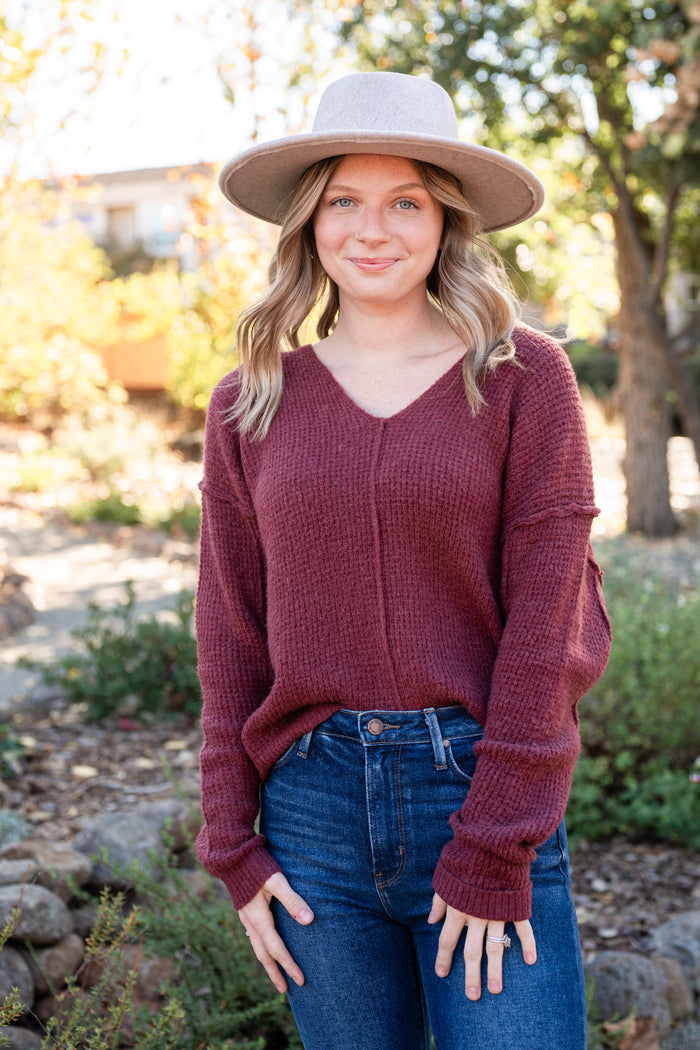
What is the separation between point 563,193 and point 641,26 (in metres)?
2.55

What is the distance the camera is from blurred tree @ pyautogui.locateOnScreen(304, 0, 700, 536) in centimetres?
629

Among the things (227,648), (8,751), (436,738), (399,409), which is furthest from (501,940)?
(8,751)

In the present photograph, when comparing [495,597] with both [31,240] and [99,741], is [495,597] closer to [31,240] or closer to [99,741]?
[99,741]

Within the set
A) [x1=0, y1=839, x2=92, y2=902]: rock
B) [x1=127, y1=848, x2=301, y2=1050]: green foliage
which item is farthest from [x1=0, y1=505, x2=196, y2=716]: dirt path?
[x1=127, y1=848, x2=301, y2=1050]: green foliage

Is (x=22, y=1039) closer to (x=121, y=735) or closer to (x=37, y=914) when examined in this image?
(x=37, y=914)

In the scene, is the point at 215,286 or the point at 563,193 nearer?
the point at 215,286

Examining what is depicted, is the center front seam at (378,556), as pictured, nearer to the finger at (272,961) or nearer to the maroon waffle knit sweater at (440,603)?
the maroon waffle knit sweater at (440,603)

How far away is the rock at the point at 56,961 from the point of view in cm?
239

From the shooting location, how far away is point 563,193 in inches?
341

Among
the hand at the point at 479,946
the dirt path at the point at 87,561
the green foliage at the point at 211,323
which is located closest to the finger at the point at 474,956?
the hand at the point at 479,946

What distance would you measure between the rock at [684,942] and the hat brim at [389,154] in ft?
6.59

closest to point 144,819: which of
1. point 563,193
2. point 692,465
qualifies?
point 563,193

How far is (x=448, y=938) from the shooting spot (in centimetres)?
154

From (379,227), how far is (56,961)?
6.15ft
